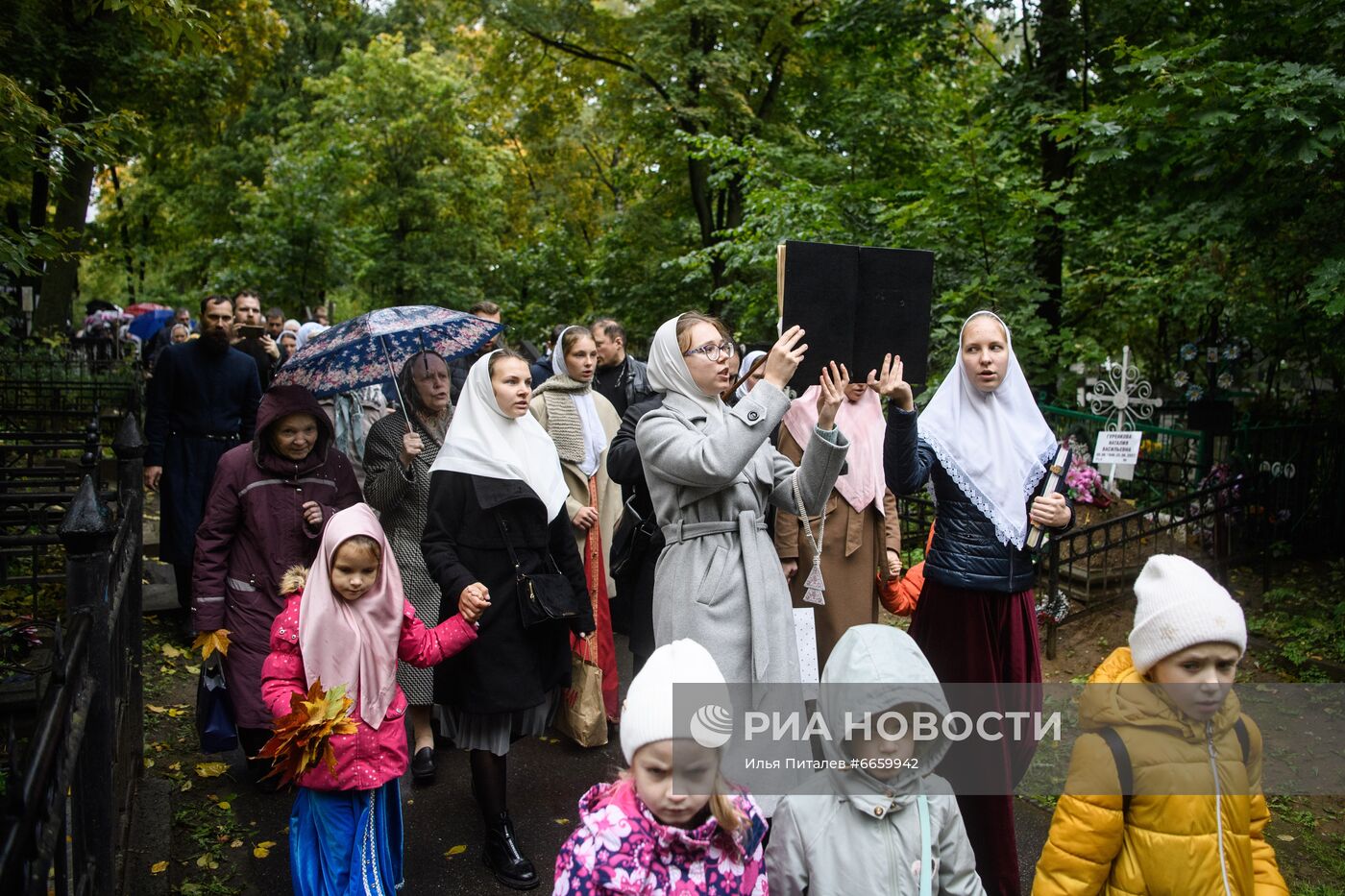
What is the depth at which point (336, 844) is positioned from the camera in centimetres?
344

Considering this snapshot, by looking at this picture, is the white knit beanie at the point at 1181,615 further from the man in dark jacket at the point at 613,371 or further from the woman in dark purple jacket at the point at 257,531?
the man in dark jacket at the point at 613,371

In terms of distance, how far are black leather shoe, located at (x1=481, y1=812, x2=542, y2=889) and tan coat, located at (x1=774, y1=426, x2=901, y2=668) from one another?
64.2 inches

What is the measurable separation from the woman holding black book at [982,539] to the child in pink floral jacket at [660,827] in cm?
150

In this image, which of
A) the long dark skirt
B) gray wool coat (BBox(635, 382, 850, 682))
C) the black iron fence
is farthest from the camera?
the long dark skirt

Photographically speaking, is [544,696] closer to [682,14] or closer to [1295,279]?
[1295,279]

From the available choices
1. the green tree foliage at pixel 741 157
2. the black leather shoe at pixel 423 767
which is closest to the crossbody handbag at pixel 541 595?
the black leather shoe at pixel 423 767

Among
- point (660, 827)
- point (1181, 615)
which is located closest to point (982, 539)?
point (1181, 615)

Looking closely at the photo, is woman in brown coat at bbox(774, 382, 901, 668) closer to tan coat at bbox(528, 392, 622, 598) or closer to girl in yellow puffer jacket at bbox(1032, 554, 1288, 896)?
tan coat at bbox(528, 392, 622, 598)

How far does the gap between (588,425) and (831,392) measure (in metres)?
2.63

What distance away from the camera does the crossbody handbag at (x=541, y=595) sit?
160 inches

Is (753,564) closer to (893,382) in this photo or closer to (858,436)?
(893,382)

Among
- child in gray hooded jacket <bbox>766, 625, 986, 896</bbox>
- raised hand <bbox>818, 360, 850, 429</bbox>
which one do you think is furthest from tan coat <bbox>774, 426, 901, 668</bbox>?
child in gray hooded jacket <bbox>766, 625, 986, 896</bbox>

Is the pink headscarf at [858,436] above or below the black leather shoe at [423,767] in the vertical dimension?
above

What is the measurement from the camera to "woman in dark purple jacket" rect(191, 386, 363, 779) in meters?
4.43
